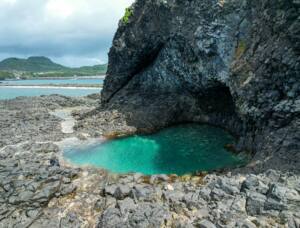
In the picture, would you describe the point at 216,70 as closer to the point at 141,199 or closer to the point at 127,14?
the point at 127,14

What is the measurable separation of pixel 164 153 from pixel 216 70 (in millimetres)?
14472

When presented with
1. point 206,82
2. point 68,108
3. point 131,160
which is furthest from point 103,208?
point 68,108

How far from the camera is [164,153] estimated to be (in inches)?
1389

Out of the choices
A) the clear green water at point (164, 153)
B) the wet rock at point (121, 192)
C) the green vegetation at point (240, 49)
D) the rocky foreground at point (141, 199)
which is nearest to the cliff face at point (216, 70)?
the green vegetation at point (240, 49)

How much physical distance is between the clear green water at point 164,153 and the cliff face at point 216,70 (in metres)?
3.15

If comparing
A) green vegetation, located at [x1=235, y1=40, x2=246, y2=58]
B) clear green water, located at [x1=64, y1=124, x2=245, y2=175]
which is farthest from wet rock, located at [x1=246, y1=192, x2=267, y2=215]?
green vegetation, located at [x1=235, y1=40, x2=246, y2=58]

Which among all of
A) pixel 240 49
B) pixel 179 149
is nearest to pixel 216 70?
pixel 240 49

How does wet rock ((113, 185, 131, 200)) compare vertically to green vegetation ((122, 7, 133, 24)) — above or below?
below

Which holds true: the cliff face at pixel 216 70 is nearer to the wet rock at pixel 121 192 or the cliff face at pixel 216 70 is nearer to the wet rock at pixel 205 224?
the wet rock at pixel 205 224

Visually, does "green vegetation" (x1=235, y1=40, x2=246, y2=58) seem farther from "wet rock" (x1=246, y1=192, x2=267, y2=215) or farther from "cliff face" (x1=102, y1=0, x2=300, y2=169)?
"wet rock" (x1=246, y1=192, x2=267, y2=215)

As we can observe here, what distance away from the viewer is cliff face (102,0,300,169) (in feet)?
86.7

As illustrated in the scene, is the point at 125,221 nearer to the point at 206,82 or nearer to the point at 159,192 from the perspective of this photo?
the point at 159,192

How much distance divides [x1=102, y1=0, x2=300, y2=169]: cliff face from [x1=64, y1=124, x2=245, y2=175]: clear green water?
3149 millimetres

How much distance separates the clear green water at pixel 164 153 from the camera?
98.7 feet
